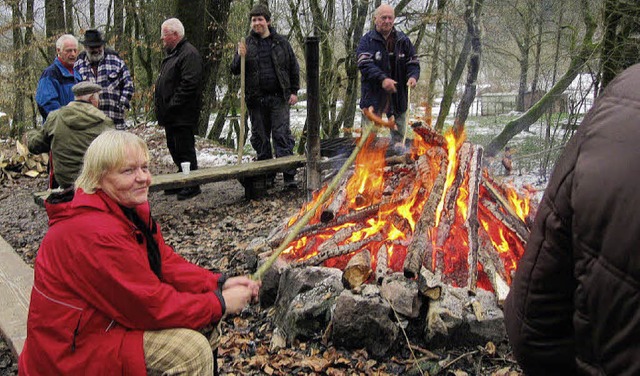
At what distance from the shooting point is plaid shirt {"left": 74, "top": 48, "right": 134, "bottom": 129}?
282 inches

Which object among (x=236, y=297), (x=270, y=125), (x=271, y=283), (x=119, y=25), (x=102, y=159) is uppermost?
(x=119, y=25)

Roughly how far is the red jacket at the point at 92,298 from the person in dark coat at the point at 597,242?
1.75 meters

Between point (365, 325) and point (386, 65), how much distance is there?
467 cm

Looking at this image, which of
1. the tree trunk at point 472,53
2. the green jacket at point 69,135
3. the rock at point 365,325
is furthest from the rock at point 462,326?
the tree trunk at point 472,53

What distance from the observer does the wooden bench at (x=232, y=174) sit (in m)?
6.86

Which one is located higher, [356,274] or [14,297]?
[356,274]

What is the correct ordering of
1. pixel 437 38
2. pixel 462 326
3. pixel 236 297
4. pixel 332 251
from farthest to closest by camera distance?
pixel 437 38
pixel 332 251
pixel 462 326
pixel 236 297

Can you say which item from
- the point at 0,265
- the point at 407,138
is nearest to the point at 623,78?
the point at 0,265

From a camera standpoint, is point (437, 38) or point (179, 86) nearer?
point (179, 86)

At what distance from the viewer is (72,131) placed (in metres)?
5.60

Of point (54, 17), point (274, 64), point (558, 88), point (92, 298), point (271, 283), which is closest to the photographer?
point (92, 298)

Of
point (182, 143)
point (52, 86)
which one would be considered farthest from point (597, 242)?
point (182, 143)

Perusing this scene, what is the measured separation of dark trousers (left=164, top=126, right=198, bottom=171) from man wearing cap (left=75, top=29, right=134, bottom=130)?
0.78 metres

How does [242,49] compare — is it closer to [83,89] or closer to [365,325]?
→ [83,89]
